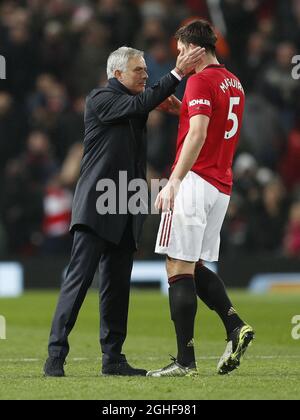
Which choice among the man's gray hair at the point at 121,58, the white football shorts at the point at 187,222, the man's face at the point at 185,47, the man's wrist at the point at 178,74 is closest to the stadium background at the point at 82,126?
the white football shorts at the point at 187,222

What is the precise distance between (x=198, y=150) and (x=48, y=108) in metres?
9.85

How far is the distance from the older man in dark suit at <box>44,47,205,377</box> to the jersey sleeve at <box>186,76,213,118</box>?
0.10 m

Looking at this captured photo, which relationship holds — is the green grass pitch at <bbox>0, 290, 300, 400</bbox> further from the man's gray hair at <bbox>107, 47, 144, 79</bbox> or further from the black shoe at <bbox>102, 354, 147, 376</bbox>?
the man's gray hair at <bbox>107, 47, 144, 79</bbox>

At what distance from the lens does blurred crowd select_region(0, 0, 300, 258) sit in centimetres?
1709

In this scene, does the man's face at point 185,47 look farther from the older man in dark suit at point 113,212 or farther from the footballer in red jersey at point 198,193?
the older man in dark suit at point 113,212

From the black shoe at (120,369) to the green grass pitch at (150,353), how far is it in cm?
10

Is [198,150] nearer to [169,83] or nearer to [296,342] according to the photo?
[169,83]

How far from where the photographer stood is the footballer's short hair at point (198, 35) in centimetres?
815

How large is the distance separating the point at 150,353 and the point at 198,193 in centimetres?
216

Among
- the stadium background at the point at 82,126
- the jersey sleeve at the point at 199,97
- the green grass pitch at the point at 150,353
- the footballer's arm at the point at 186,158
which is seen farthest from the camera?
the stadium background at the point at 82,126

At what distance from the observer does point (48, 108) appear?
57.6ft

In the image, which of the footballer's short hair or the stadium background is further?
the stadium background

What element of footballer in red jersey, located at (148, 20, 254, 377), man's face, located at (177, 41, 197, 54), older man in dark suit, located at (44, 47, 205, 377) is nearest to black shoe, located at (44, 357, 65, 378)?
older man in dark suit, located at (44, 47, 205, 377)

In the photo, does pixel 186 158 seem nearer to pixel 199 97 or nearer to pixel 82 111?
pixel 199 97
